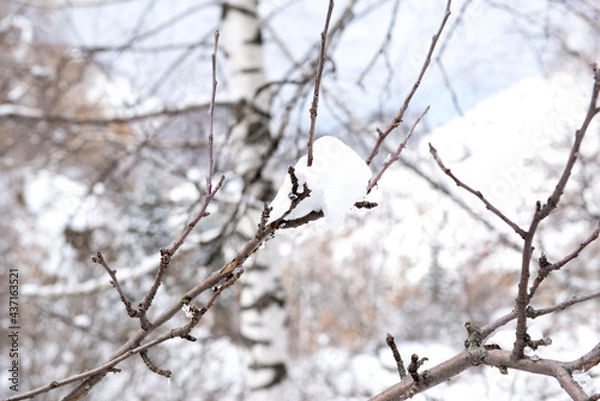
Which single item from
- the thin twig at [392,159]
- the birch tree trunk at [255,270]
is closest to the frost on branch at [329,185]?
the thin twig at [392,159]

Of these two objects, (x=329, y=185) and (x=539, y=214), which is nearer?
(x=539, y=214)

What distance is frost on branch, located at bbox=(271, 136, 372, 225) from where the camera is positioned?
2.23ft

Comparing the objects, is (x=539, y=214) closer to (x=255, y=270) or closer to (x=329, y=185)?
(x=329, y=185)

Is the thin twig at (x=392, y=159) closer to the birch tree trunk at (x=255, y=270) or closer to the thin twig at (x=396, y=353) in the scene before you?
the thin twig at (x=396, y=353)

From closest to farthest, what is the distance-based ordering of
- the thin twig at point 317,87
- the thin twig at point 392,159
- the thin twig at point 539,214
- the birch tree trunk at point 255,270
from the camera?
1. the thin twig at point 539,214
2. the thin twig at point 317,87
3. the thin twig at point 392,159
4. the birch tree trunk at point 255,270

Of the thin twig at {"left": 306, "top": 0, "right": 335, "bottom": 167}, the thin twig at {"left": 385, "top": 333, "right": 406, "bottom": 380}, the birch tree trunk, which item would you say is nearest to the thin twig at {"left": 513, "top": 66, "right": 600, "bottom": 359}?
the thin twig at {"left": 385, "top": 333, "right": 406, "bottom": 380}

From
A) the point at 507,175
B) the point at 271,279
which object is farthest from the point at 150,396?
the point at 507,175

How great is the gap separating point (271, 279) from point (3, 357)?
6251 mm

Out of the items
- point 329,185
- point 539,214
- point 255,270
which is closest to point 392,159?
point 329,185

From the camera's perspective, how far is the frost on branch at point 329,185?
681 millimetres

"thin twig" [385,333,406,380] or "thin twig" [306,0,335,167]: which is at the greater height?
"thin twig" [306,0,335,167]

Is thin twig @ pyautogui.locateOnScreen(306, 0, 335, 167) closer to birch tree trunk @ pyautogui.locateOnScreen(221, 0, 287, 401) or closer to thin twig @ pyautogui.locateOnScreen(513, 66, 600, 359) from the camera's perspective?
thin twig @ pyautogui.locateOnScreen(513, 66, 600, 359)

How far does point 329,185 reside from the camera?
0.69 meters

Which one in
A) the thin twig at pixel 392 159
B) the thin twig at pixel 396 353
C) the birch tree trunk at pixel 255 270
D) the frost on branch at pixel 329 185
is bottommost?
the thin twig at pixel 396 353
